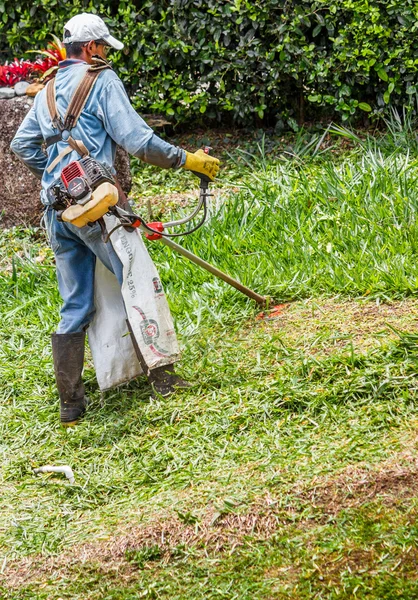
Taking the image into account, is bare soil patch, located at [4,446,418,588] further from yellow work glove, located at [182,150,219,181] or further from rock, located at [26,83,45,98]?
rock, located at [26,83,45,98]

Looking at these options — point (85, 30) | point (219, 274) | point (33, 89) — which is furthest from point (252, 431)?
point (33, 89)

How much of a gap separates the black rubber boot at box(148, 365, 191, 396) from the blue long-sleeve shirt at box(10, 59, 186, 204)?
41.6 inches

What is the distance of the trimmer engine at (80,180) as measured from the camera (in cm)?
439

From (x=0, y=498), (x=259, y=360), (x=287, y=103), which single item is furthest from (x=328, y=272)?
(x=287, y=103)

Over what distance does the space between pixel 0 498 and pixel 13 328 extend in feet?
6.35

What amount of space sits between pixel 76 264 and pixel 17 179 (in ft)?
9.92

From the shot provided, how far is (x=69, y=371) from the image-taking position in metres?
4.94

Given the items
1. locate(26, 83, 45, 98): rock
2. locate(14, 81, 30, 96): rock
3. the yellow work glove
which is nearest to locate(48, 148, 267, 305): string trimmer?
the yellow work glove

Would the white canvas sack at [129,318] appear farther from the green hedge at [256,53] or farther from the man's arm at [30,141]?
the green hedge at [256,53]

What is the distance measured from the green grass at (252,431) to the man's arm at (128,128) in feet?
4.00

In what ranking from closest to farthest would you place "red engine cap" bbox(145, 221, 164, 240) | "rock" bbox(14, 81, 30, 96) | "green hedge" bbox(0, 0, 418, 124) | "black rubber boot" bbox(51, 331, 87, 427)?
"red engine cap" bbox(145, 221, 164, 240) → "black rubber boot" bbox(51, 331, 87, 427) → "green hedge" bbox(0, 0, 418, 124) → "rock" bbox(14, 81, 30, 96)

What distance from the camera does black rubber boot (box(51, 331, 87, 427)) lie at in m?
4.89

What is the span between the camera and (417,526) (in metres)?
3.53

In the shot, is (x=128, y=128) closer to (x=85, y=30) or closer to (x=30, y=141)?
(x=85, y=30)
